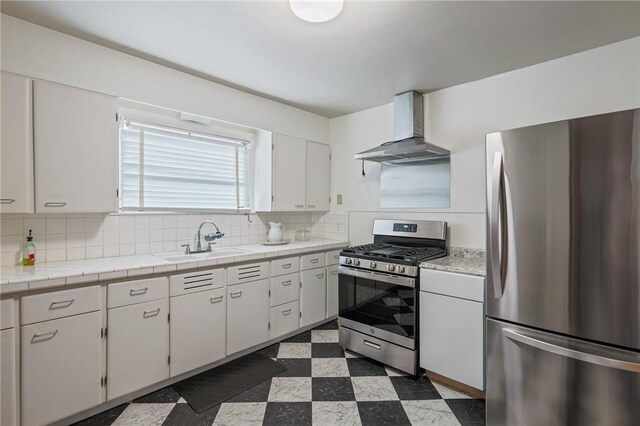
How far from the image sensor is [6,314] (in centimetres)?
153

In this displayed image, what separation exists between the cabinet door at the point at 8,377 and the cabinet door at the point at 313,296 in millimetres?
2058

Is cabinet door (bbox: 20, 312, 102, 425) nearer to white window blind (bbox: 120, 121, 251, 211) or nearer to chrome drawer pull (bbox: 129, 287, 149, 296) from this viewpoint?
chrome drawer pull (bbox: 129, 287, 149, 296)

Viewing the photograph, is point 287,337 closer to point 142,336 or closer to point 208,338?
point 208,338

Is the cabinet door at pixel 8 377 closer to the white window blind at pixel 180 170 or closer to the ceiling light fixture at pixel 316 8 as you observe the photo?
the white window blind at pixel 180 170

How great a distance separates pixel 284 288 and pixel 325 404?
1122mm

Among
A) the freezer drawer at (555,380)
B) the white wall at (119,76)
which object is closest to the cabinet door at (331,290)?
the white wall at (119,76)

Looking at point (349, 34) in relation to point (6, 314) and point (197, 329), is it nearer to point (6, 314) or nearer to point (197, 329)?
point (197, 329)

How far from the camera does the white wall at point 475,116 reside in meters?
2.08

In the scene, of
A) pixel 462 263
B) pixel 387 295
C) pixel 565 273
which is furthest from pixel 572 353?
pixel 387 295

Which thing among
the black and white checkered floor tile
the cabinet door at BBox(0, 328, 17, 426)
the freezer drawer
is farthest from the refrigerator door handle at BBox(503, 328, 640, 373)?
the cabinet door at BBox(0, 328, 17, 426)

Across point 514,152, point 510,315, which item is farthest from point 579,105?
point 510,315

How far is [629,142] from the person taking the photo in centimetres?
133

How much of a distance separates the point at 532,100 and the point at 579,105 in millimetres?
302

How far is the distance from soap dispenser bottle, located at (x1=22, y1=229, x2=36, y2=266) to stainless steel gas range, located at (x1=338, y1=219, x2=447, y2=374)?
7.29ft
